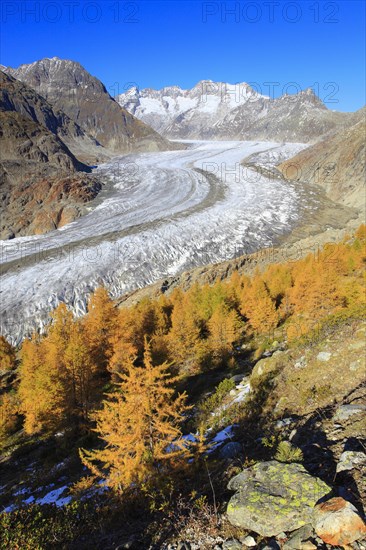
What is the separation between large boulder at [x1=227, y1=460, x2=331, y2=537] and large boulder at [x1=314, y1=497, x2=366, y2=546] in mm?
407

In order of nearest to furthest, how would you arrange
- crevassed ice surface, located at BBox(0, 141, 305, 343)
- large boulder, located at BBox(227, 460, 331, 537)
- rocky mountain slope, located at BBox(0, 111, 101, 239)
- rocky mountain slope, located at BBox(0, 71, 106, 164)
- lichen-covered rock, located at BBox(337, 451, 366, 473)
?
large boulder, located at BBox(227, 460, 331, 537) < lichen-covered rock, located at BBox(337, 451, 366, 473) < crevassed ice surface, located at BBox(0, 141, 305, 343) < rocky mountain slope, located at BBox(0, 111, 101, 239) < rocky mountain slope, located at BBox(0, 71, 106, 164)

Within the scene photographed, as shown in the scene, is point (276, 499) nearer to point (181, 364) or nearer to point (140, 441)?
point (140, 441)

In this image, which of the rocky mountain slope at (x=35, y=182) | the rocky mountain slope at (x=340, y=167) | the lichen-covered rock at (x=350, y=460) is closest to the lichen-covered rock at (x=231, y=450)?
the lichen-covered rock at (x=350, y=460)

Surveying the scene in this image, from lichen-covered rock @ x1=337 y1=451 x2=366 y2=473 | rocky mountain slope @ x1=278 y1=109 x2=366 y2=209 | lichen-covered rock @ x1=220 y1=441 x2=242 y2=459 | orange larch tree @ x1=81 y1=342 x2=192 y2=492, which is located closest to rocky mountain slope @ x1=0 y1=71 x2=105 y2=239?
rocky mountain slope @ x1=278 y1=109 x2=366 y2=209

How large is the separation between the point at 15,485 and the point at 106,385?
11.7 metres

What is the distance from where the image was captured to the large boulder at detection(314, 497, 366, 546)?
188 inches

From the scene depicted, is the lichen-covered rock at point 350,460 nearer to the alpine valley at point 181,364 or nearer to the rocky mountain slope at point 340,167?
the alpine valley at point 181,364

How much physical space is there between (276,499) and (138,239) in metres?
57.0

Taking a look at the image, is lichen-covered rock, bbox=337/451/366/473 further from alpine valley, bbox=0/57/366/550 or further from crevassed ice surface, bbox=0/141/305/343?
crevassed ice surface, bbox=0/141/305/343

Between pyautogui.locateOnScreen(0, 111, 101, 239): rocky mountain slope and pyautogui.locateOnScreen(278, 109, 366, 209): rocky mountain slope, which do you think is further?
pyautogui.locateOnScreen(278, 109, 366, 209): rocky mountain slope

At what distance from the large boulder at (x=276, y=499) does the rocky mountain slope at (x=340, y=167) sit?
7763 centimetres

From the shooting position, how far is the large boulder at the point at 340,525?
4.78 m

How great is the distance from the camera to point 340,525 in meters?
4.85

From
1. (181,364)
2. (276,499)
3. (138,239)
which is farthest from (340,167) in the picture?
(276,499)
